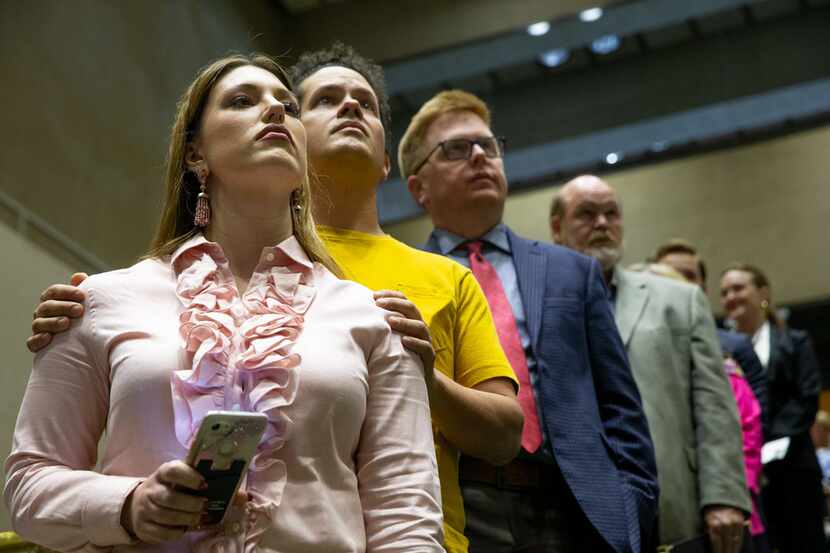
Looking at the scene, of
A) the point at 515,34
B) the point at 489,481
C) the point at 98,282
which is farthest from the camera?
the point at 515,34

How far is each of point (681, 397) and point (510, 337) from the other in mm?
968

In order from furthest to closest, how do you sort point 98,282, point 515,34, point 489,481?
point 515,34, point 489,481, point 98,282

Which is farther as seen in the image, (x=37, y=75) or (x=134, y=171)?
(x=134, y=171)

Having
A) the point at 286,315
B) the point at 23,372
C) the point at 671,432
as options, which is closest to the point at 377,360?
the point at 286,315

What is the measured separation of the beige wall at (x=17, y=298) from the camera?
4.08 meters

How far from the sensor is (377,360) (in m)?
1.96

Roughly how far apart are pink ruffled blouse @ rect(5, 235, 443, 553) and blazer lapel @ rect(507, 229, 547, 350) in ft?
3.23

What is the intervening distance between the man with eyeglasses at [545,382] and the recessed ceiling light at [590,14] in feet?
18.1

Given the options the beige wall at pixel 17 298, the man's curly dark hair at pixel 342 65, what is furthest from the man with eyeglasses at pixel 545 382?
the beige wall at pixel 17 298

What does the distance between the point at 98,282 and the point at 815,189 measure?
8.56m

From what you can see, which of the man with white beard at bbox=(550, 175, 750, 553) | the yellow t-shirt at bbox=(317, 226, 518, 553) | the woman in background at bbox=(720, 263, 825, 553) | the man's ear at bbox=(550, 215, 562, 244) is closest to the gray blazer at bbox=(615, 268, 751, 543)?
the man with white beard at bbox=(550, 175, 750, 553)

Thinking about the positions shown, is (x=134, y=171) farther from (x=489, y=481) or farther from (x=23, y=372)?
(x=489, y=481)

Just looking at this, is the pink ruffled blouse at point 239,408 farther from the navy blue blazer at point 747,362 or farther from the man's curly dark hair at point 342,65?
the navy blue blazer at point 747,362

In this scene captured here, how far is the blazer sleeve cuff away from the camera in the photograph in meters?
1.68
